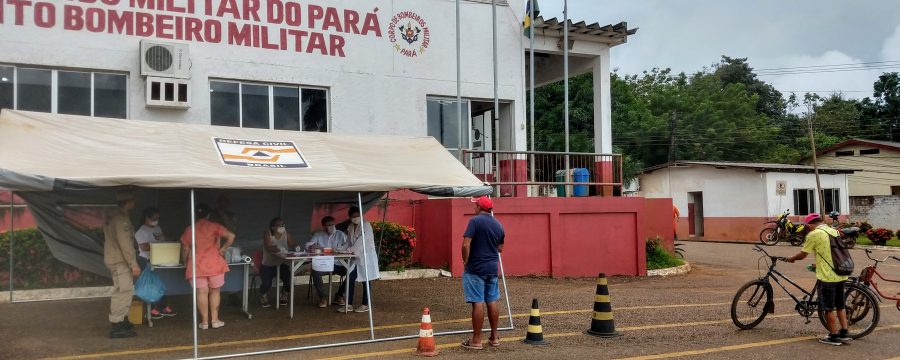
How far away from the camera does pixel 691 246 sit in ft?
87.8

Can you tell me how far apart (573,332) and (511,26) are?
31.0 feet

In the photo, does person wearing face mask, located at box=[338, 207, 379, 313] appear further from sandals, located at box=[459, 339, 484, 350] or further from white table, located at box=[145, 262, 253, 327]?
sandals, located at box=[459, 339, 484, 350]

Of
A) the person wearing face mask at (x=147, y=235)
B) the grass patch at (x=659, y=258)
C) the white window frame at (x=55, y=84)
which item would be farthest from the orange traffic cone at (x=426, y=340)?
the grass patch at (x=659, y=258)

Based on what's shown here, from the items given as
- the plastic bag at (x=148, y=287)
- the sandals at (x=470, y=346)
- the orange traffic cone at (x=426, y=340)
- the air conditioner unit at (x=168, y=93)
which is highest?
the air conditioner unit at (x=168, y=93)

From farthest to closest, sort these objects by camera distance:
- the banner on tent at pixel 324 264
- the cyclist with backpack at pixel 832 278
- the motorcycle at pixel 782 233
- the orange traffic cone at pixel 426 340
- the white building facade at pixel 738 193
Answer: the white building facade at pixel 738 193, the motorcycle at pixel 782 233, the banner on tent at pixel 324 264, the cyclist with backpack at pixel 832 278, the orange traffic cone at pixel 426 340

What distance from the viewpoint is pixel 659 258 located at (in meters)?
16.5

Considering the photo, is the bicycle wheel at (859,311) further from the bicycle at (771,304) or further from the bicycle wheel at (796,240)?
the bicycle wheel at (796,240)

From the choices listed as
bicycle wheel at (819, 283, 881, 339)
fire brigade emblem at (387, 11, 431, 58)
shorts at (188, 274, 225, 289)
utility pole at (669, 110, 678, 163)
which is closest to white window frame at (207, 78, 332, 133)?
fire brigade emblem at (387, 11, 431, 58)

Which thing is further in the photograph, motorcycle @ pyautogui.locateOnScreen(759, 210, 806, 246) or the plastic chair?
motorcycle @ pyautogui.locateOnScreen(759, 210, 806, 246)

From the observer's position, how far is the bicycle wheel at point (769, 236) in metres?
27.0

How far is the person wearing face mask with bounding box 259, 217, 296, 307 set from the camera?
32.8ft

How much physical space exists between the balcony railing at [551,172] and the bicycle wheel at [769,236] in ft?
47.6

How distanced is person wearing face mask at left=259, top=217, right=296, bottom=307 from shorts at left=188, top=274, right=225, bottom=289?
1.41 metres

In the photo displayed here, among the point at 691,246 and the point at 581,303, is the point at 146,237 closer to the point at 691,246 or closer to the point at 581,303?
the point at 581,303
